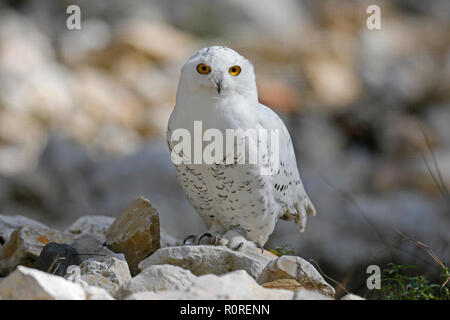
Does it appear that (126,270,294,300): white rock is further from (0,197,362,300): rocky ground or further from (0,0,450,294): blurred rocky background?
(0,0,450,294): blurred rocky background

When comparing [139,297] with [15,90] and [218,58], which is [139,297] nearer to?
[218,58]

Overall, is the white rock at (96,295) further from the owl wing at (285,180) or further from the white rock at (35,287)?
the owl wing at (285,180)

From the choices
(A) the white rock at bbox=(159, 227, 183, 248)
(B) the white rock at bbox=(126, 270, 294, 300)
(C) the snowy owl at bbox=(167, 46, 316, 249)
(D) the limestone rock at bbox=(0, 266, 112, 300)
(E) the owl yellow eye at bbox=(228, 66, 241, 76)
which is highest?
(E) the owl yellow eye at bbox=(228, 66, 241, 76)

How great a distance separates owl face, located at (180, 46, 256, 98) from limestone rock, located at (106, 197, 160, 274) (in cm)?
76

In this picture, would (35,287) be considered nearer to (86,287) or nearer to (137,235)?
(86,287)

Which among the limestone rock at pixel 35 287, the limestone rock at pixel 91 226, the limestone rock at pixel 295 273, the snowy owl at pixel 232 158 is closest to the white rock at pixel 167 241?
the snowy owl at pixel 232 158

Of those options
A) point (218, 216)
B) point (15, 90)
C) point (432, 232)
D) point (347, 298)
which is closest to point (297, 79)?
point (15, 90)

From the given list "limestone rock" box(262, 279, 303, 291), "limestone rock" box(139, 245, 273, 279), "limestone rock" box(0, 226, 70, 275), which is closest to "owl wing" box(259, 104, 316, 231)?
"limestone rock" box(139, 245, 273, 279)

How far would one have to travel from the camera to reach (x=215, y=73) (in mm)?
3367

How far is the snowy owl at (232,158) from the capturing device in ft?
11.2

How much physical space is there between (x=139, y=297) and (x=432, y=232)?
19.5 ft

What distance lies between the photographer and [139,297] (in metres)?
2.55

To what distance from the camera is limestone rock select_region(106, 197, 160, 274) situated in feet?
12.3

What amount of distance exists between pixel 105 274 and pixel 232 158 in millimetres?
876
